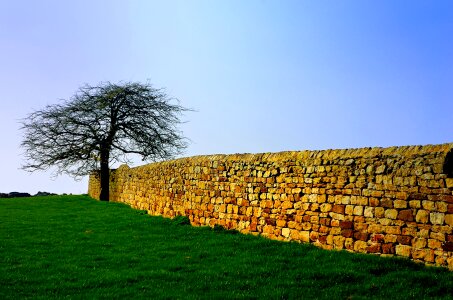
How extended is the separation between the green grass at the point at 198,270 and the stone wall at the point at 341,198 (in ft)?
1.69

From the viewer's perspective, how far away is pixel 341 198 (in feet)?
36.6

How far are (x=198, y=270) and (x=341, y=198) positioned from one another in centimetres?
382

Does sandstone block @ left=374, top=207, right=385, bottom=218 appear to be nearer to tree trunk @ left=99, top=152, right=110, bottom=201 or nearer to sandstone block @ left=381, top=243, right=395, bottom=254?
sandstone block @ left=381, top=243, right=395, bottom=254

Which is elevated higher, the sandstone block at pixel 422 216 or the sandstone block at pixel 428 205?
the sandstone block at pixel 428 205

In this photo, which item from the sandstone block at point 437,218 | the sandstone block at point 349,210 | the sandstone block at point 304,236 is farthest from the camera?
the sandstone block at point 304,236

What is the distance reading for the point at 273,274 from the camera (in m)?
9.51

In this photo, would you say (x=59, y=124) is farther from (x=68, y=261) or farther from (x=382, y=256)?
(x=382, y=256)

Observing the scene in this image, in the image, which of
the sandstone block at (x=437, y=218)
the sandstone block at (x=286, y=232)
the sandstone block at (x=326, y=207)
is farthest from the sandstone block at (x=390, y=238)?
the sandstone block at (x=286, y=232)

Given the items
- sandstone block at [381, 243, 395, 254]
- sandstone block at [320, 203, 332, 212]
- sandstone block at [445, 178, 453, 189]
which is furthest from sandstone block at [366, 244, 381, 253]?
sandstone block at [445, 178, 453, 189]

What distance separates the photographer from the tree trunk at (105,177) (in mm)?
32469

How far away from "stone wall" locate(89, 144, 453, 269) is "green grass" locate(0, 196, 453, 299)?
52 cm

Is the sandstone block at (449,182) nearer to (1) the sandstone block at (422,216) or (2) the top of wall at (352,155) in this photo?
(2) the top of wall at (352,155)

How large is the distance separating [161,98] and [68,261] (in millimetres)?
22559

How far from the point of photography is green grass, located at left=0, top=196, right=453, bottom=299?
8484 millimetres
